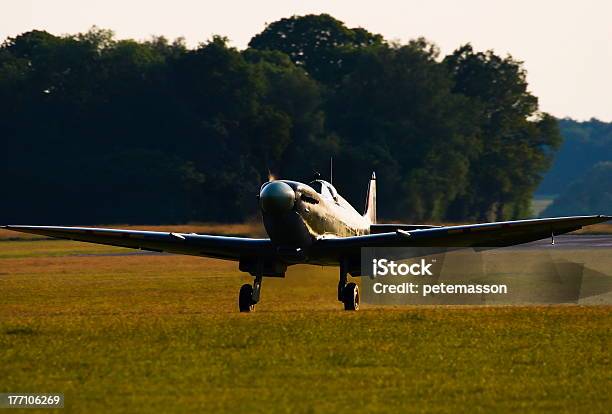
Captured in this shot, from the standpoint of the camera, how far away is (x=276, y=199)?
72.1 feet

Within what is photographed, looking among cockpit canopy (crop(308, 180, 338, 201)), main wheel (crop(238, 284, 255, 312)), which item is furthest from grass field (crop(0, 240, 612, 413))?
cockpit canopy (crop(308, 180, 338, 201))

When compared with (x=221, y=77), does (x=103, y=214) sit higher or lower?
lower

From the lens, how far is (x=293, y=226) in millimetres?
22438

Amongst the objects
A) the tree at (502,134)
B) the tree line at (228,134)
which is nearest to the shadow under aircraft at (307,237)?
the tree line at (228,134)

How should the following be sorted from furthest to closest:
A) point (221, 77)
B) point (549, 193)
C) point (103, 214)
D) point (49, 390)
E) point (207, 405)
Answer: point (549, 193) → point (221, 77) → point (103, 214) → point (49, 390) → point (207, 405)

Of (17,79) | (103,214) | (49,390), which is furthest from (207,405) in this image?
(17,79)

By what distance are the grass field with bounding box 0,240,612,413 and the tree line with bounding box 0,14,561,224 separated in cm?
4297

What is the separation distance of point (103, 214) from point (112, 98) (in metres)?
11.6

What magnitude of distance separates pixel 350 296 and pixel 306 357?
7121 mm

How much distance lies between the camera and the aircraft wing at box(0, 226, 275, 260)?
2339 cm

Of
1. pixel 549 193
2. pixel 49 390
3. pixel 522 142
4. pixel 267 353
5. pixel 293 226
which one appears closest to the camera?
pixel 49 390

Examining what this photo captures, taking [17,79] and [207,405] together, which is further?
[17,79]

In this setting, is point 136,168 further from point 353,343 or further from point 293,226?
point 353,343

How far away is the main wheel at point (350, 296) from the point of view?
22391 mm
